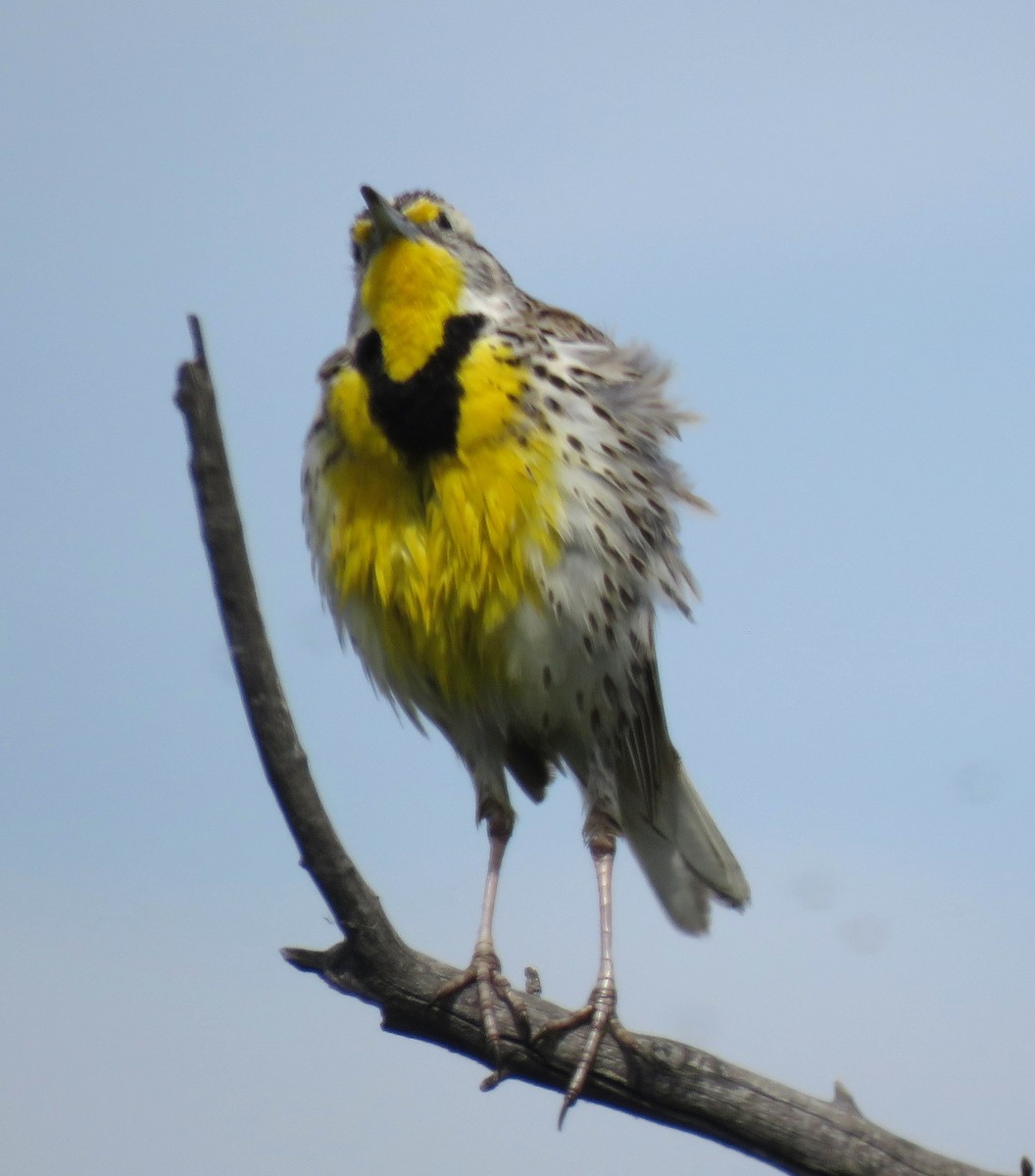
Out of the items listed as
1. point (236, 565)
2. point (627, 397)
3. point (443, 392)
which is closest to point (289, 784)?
point (236, 565)

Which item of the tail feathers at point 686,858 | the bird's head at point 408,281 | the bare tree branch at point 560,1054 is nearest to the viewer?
the bare tree branch at point 560,1054

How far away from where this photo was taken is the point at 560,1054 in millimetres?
4184

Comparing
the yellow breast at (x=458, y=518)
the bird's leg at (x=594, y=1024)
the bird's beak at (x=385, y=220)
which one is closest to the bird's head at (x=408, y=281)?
the bird's beak at (x=385, y=220)

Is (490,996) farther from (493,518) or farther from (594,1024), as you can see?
(493,518)

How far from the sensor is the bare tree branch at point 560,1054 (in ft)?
11.5

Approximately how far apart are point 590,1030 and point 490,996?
267 millimetres

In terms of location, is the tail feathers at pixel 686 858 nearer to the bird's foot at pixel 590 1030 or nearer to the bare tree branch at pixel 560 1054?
the bird's foot at pixel 590 1030

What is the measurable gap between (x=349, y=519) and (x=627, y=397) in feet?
2.72

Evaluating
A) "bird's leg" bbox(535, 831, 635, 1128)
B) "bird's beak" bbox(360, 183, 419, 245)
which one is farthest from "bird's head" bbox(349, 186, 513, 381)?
"bird's leg" bbox(535, 831, 635, 1128)

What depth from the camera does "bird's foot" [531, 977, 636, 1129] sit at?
4.14 meters

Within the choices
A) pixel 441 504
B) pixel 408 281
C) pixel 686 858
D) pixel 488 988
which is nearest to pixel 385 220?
pixel 408 281

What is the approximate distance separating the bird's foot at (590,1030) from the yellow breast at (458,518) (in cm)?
89

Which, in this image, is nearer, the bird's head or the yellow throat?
the yellow throat

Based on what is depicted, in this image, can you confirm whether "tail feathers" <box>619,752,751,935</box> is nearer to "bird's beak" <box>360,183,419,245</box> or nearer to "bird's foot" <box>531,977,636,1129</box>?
"bird's foot" <box>531,977,636,1129</box>
